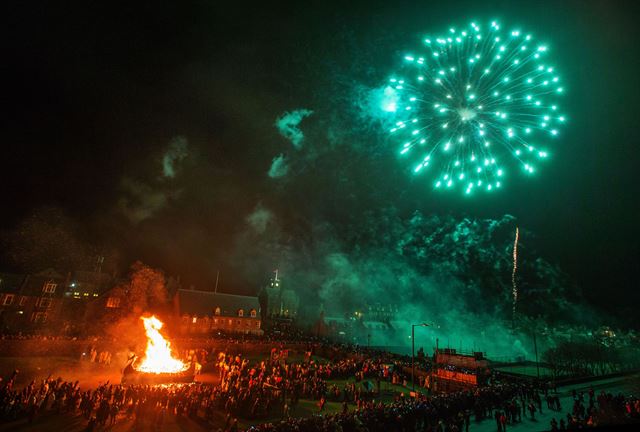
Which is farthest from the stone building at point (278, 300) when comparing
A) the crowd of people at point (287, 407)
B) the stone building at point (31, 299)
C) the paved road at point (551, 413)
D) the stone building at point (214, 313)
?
the paved road at point (551, 413)

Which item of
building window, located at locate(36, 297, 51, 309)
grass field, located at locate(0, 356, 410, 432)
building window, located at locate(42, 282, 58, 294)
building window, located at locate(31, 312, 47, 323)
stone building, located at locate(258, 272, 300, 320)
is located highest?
stone building, located at locate(258, 272, 300, 320)

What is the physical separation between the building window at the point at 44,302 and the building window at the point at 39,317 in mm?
1153

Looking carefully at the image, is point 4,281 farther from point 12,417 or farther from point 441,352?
point 441,352

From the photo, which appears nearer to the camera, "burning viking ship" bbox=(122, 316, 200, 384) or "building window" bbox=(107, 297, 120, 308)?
"burning viking ship" bbox=(122, 316, 200, 384)

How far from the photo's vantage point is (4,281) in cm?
5291

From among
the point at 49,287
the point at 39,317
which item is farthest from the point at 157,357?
the point at 49,287

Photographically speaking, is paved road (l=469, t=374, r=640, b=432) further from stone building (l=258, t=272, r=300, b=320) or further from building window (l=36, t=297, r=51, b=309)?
stone building (l=258, t=272, r=300, b=320)

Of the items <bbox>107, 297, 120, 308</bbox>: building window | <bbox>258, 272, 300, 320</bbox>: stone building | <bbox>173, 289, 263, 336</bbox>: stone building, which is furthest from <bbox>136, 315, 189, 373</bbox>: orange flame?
<bbox>258, 272, 300, 320</bbox>: stone building

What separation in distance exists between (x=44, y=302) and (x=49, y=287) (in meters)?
2.69

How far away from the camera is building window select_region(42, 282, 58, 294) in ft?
185

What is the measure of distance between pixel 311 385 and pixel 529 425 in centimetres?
1588

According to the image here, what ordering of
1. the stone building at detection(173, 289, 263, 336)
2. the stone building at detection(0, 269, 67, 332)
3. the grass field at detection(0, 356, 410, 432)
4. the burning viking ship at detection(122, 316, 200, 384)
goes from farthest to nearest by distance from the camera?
the stone building at detection(173, 289, 263, 336), the stone building at detection(0, 269, 67, 332), the burning viking ship at detection(122, 316, 200, 384), the grass field at detection(0, 356, 410, 432)

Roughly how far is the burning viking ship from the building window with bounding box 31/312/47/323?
3507 cm

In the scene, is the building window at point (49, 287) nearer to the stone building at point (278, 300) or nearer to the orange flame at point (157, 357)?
the orange flame at point (157, 357)
